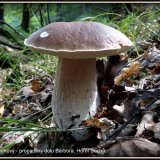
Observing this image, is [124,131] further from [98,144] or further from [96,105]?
[96,105]

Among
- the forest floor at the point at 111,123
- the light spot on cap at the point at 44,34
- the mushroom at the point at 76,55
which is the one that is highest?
the light spot on cap at the point at 44,34

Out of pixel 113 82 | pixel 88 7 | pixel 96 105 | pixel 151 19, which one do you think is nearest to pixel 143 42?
pixel 151 19

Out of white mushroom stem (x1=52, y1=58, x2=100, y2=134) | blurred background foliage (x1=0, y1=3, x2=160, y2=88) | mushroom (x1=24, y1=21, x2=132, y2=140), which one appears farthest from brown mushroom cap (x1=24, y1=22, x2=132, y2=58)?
blurred background foliage (x1=0, y1=3, x2=160, y2=88)

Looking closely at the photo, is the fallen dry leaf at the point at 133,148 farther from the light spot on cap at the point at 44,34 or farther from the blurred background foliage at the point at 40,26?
the blurred background foliage at the point at 40,26

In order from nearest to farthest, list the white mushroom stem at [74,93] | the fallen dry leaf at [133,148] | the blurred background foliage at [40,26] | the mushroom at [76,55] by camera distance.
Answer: the fallen dry leaf at [133,148] < the mushroom at [76,55] < the white mushroom stem at [74,93] < the blurred background foliage at [40,26]

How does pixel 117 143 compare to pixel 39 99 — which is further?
pixel 39 99

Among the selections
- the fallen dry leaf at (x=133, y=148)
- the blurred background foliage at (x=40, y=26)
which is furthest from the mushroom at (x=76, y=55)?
the blurred background foliage at (x=40, y=26)

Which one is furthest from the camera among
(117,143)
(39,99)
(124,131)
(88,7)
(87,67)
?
(88,7)
